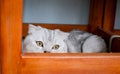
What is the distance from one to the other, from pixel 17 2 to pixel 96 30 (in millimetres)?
816

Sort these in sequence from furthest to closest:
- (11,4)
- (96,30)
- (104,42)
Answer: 1. (96,30)
2. (104,42)
3. (11,4)

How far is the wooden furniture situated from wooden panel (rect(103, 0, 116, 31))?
0.68 m

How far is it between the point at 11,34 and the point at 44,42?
1.12 ft

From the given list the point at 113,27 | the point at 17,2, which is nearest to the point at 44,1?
the point at 113,27

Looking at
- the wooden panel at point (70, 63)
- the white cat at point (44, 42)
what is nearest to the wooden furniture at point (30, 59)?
the wooden panel at point (70, 63)

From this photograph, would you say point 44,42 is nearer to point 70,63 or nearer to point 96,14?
point 70,63

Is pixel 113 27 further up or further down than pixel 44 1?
further down

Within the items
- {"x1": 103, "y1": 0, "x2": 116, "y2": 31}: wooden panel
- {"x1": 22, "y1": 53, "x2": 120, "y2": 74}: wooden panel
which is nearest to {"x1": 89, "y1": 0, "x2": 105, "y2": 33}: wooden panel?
{"x1": 103, "y1": 0, "x2": 116, "y2": 31}: wooden panel

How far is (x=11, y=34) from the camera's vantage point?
687 mm

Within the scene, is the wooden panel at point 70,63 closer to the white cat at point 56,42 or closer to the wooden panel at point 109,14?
the white cat at point 56,42

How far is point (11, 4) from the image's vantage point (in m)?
0.67

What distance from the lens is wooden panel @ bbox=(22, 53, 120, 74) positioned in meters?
0.72

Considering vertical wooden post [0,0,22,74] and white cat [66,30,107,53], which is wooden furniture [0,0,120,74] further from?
white cat [66,30,107,53]

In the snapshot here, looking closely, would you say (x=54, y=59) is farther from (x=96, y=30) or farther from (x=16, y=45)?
(x=96, y=30)
